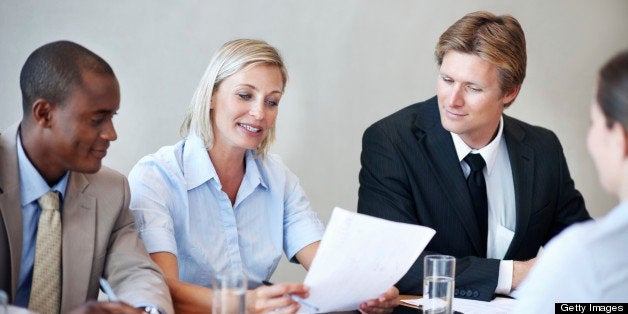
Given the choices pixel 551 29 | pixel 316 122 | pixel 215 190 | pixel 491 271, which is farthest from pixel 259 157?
pixel 551 29

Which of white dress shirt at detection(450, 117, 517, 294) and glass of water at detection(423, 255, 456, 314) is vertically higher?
white dress shirt at detection(450, 117, 517, 294)

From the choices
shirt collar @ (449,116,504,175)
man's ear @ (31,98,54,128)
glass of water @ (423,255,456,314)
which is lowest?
glass of water @ (423,255,456,314)

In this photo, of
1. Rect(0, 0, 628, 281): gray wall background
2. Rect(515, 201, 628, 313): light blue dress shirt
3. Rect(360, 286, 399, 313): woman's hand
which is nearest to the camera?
Rect(515, 201, 628, 313): light blue dress shirt

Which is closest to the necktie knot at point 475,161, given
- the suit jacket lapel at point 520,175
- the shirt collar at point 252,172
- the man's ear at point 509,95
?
the suit jacket lapel at point 520,175

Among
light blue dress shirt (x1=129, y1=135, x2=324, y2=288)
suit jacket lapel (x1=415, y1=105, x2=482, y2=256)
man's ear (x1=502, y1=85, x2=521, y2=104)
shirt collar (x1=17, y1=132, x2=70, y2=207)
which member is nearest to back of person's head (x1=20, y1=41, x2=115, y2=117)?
shirt collar (x1=17, y1=132, x2=70, y2=207)

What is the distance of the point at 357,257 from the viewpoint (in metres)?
2.08

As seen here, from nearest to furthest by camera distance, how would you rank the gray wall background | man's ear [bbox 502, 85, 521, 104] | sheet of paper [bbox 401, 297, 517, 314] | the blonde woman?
sheet of paper [bbox 401, 297, 517, 314], the blonde woman, man's ear [bbox 502, 85, 521, 104], the gray wall background

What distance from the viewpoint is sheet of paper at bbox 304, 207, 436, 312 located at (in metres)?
2.03

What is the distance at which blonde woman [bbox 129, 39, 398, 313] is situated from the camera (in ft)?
8.89

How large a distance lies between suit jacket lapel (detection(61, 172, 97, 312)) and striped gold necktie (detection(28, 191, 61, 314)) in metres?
0.02

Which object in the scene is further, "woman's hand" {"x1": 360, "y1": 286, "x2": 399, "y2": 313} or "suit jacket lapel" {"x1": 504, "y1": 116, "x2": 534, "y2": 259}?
"suit jacket lapel" {"x1": 504, "y1": 116, "x2": 534, "y2": 259}

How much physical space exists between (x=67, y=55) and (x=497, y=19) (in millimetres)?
1662

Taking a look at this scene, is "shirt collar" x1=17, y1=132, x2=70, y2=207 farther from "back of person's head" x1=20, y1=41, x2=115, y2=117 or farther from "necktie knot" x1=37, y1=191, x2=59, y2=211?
"back of person's head" x1=20, y1=41, x2=115, y2=117

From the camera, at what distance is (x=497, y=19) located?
122 inches
